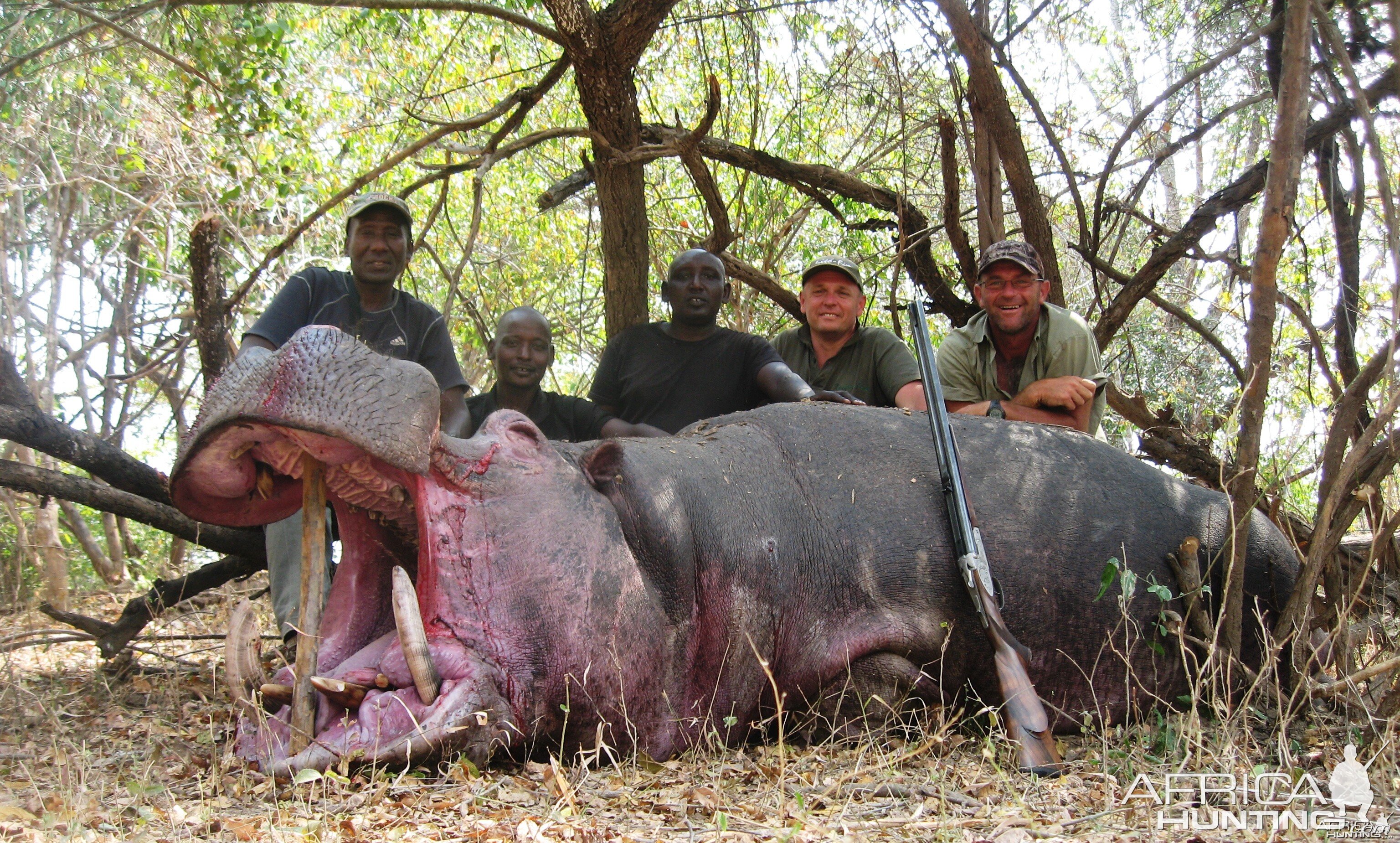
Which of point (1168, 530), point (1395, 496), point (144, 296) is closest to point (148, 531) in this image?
point (144, 296)

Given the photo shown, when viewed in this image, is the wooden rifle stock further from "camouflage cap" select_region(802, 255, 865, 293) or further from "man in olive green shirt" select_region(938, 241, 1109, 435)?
"camouflage cap" select_region(802, 255, 865, 293)

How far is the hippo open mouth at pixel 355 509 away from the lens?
2609 millimetres

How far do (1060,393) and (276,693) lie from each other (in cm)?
370

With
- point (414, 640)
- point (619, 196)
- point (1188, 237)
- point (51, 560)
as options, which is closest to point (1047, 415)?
point (1188, 237)

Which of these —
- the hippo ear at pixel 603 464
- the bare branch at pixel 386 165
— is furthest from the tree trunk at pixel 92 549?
the hippo ear at pixel 603 464

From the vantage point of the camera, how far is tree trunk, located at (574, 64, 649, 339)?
19.5ft

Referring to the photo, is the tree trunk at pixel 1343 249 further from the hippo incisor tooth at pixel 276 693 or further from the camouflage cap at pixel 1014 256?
the hippo incisor tooth at pixel 276 693

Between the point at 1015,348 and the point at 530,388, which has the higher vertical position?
the point at 1015,348

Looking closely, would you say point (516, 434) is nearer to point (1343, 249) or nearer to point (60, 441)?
point (60, 441)

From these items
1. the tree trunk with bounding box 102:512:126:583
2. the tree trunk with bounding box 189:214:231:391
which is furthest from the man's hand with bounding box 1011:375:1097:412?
the tree trunk with bounding box 102:512:126:583

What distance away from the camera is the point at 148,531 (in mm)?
10570

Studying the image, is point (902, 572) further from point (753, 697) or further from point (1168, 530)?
point (1168, 530)

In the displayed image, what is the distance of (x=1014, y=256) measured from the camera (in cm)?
554

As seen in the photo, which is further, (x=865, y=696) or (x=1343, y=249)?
(x=1343, y=249)
